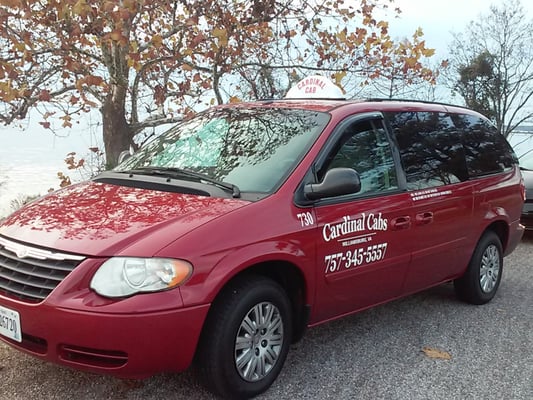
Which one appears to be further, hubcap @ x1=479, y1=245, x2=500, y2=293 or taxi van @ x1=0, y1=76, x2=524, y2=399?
hubcap @ x1=479, y1=245, x2=500, y2=293

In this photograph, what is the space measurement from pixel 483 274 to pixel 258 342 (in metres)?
2.91

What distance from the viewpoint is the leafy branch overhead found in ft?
19.9

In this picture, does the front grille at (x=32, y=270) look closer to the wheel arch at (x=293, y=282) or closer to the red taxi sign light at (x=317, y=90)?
the wheel arch at (x=293, y=282)

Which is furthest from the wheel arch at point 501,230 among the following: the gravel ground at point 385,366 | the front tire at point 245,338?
the front tire at point 245,338

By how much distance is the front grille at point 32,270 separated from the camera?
9.16 feet

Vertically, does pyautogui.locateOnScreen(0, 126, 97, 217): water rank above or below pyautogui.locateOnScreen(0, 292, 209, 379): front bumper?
above

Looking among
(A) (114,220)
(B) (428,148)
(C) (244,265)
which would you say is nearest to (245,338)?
(C) (244,265)

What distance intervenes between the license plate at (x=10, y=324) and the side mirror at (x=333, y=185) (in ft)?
5.73

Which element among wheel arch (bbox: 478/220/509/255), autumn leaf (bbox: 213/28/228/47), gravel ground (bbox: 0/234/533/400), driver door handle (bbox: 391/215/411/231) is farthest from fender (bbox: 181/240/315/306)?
autumn leaf (bbox: 213/28/228/47)

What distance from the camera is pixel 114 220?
3.05 metres

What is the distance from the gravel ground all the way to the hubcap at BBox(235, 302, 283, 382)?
0.67 ft

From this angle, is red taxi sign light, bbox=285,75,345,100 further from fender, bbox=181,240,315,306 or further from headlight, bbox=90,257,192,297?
headlight, bbox=90,257,192,297

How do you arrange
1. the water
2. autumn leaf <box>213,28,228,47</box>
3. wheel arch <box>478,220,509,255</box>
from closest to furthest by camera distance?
1. wheel arch <box>478,220,509,255</box>
2. autumn leaf <box>213,28,228,47</box>
3. the water

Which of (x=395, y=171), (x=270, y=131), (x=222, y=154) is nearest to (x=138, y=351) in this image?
(x=222, y=154)
